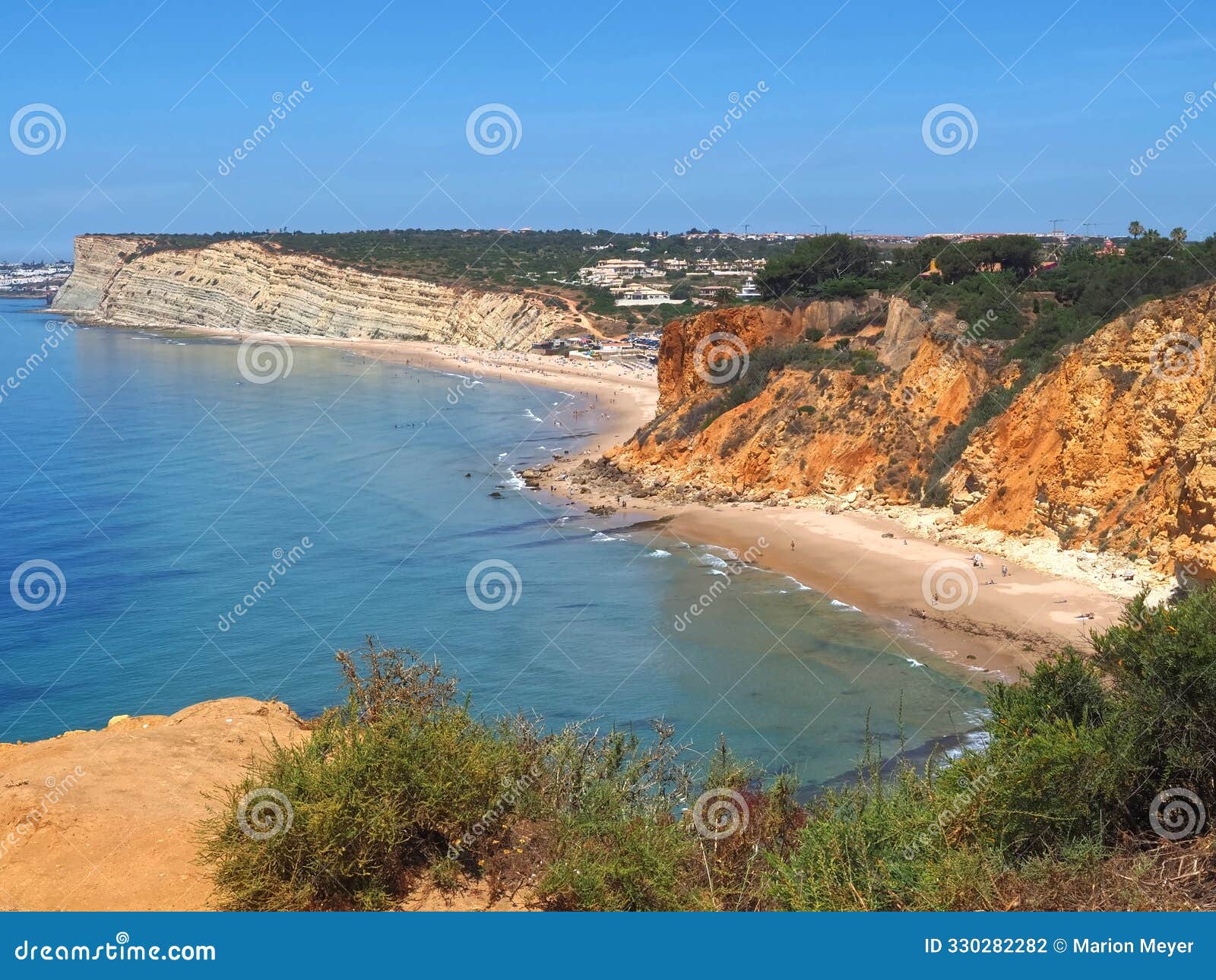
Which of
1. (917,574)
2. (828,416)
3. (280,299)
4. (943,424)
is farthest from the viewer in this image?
(280,299)

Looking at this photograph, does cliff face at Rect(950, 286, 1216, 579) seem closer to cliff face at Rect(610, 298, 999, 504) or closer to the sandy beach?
the sandy beach

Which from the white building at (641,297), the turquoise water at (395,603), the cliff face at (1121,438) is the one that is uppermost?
the white building at (641,297)

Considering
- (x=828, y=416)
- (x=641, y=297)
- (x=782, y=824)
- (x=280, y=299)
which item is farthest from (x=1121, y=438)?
(x=280, y=299)

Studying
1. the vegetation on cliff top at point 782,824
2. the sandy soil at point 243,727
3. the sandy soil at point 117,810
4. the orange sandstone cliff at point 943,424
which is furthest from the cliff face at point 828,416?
the sandy soil at point 117,810

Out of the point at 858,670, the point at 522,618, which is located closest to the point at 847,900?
the point at 858,670

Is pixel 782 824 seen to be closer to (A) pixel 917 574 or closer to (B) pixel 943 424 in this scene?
(A) pixel 917 574

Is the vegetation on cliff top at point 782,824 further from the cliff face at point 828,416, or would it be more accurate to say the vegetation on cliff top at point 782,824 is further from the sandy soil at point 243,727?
the cliff face at point 828,416
